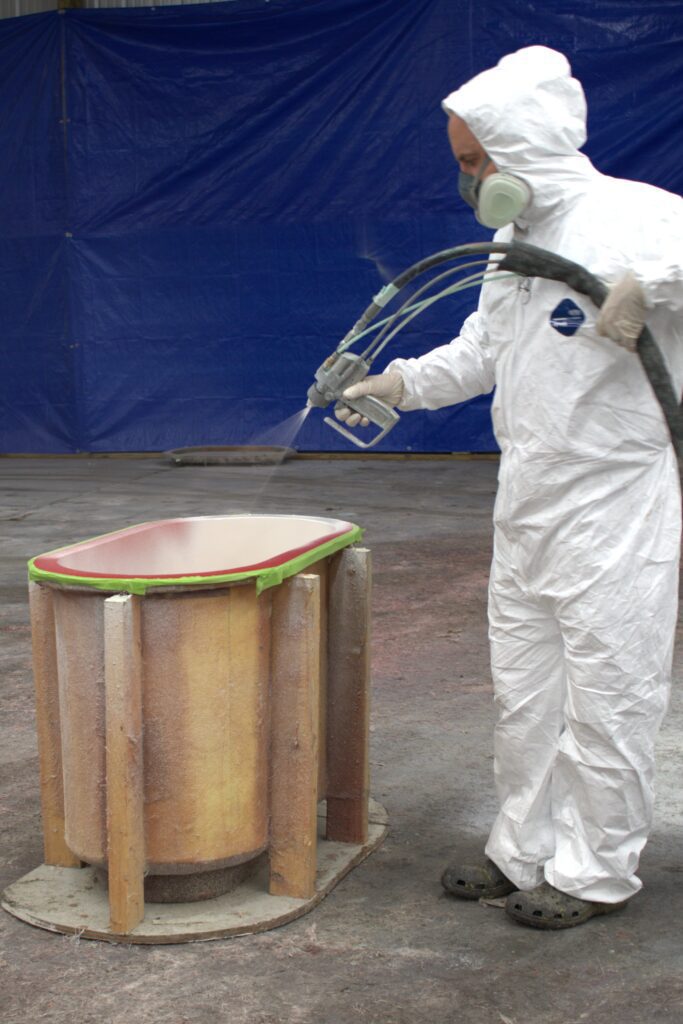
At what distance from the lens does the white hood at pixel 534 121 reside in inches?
84.2

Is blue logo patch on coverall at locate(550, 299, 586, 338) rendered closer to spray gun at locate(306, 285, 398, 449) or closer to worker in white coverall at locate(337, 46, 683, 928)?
worker in white coverall at locate(337, 46, 683, 928)

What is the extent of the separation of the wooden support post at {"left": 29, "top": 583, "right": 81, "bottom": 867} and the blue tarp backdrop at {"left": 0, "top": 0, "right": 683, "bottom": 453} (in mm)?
6704

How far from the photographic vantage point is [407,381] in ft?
8.21

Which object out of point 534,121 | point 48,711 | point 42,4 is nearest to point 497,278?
point 534,121

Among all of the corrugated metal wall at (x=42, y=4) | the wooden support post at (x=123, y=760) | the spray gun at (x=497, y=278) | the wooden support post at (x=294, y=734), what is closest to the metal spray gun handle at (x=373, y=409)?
the spray gun at (x=497, y=278)

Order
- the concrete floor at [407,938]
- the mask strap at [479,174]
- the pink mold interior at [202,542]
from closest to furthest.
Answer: the concrete floor at [407,938]
the mask strap at [479,174]
the pink mold interior at [202,542]

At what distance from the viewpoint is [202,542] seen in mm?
2750

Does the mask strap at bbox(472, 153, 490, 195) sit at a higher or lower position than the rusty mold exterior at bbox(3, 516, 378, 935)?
higher

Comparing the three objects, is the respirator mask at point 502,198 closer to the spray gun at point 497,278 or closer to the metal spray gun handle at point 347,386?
the spray gun at point 497,278

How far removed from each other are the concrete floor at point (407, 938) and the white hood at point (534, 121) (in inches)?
49.9

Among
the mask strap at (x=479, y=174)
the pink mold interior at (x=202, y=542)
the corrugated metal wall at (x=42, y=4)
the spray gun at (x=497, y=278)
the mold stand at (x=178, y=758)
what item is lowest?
the mold stand at (x=178, y=758)

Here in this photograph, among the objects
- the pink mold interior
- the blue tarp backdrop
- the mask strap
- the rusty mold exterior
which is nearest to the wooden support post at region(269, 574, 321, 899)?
the rusty mold exterior

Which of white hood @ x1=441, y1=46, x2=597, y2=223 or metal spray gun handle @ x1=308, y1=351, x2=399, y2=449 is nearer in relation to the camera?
white hood @ x1=441, y1=46, x2=597, y2=223

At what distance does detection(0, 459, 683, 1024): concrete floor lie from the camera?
2012 millimetres
